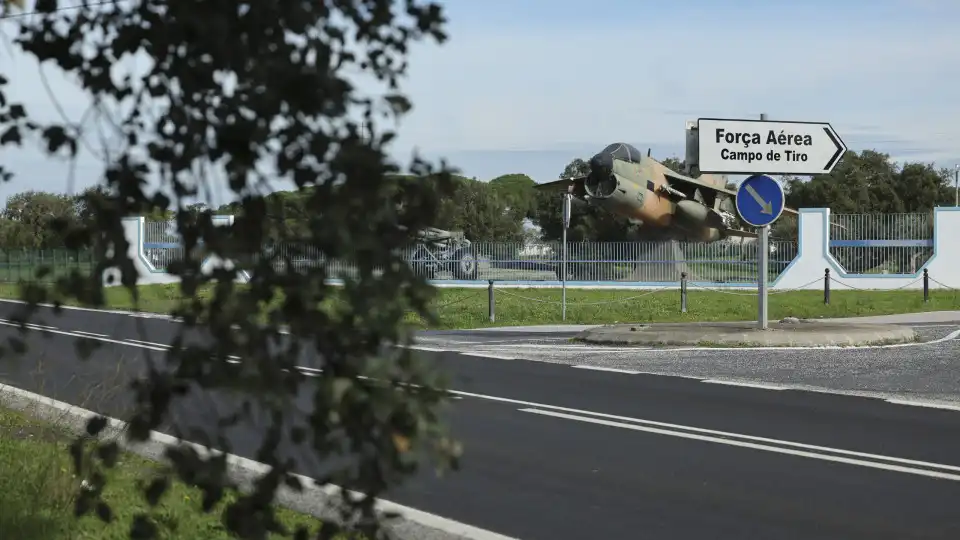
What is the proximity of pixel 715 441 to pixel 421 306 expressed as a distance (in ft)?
24.3

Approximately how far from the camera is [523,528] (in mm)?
6574

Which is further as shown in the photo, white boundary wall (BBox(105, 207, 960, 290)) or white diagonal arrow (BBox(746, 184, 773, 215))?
white boundary wall (BBox(105, 207, 960, 290))

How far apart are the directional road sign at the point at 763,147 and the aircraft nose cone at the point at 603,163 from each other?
17824 millimetres

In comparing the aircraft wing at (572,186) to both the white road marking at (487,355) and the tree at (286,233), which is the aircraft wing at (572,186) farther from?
the tree at (286,233)

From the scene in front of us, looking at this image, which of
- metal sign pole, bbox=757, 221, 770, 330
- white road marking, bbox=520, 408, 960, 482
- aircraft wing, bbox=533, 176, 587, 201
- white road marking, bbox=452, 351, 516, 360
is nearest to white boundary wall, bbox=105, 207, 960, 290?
aircraft wing, bbox=533, 176, 587, 201

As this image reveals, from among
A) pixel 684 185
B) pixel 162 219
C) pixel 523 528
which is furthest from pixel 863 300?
pixel 162 219

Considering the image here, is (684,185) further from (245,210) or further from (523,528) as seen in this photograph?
(245,210)

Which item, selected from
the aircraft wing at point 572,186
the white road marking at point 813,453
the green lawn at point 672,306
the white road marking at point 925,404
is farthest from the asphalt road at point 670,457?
the aircraft wing at point 572,186

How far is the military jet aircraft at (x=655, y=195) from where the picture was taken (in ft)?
124

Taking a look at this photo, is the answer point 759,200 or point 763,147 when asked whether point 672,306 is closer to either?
point 763,147

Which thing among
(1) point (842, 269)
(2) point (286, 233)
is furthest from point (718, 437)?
(1) point (842, 269)

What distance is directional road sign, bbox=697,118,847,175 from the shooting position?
1959 centimetres

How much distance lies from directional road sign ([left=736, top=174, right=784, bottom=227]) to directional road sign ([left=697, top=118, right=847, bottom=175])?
0.26m

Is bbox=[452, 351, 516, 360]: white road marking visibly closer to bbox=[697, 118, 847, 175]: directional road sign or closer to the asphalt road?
the asphalt road
